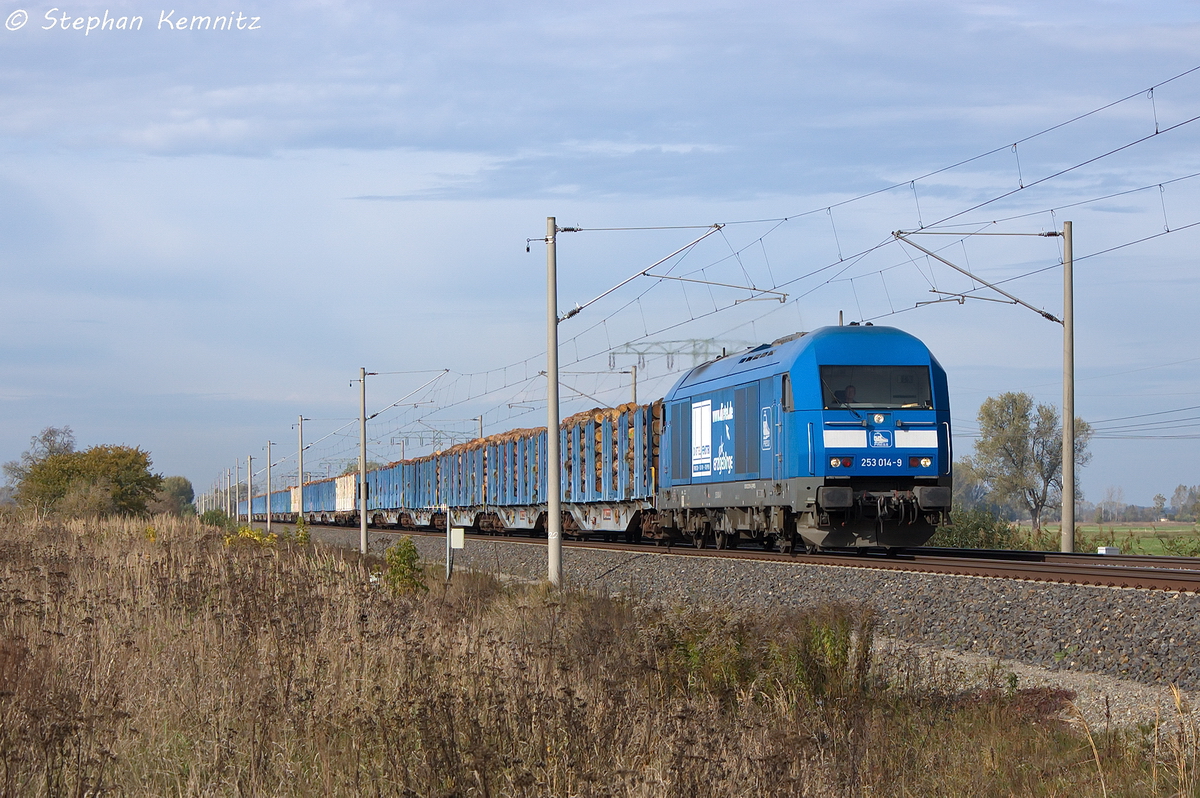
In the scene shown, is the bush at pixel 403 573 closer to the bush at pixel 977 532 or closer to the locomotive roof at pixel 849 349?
the locomotive roof at pixel 849 349

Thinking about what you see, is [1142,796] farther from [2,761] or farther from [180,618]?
[180,618]

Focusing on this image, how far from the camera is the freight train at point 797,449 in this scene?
18.8 meters

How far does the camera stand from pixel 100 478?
46000mm

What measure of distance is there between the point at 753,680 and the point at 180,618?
16.6 ft

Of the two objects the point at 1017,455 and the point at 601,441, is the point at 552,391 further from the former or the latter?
the point at 1017,455

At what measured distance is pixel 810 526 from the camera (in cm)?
1905

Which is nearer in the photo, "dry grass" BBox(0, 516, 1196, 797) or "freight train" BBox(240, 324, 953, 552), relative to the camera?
"dry grass" BBox(0, 516, 1196, 797)

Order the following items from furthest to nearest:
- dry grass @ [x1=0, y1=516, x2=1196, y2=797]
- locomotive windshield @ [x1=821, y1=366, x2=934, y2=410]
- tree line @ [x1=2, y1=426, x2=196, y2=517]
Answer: tree line @ [x1=2, y1=426, x2=196, y2=517]
locomotive windshield @ [x1=821, y1=366, x2=934, y2=410]
dry grass @ [x1=0, y1=516, x2=1196, y2=797]

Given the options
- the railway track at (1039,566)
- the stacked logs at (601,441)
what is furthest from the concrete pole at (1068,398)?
the stacked logs at (601,441)

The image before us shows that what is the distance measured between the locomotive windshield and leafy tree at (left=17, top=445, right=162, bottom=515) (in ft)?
108

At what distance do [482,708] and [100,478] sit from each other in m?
43.4

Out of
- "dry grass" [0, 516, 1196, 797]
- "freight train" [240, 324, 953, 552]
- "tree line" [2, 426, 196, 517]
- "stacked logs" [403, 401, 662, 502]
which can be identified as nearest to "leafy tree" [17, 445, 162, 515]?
"tree line" [2, 426, 196, 517]

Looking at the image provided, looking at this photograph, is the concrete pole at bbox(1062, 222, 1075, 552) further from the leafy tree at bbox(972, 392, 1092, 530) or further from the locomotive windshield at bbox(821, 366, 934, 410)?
the leafy tree at bbox(972, 392, 1092, 530)

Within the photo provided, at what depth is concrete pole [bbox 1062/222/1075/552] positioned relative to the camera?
77.6ft
